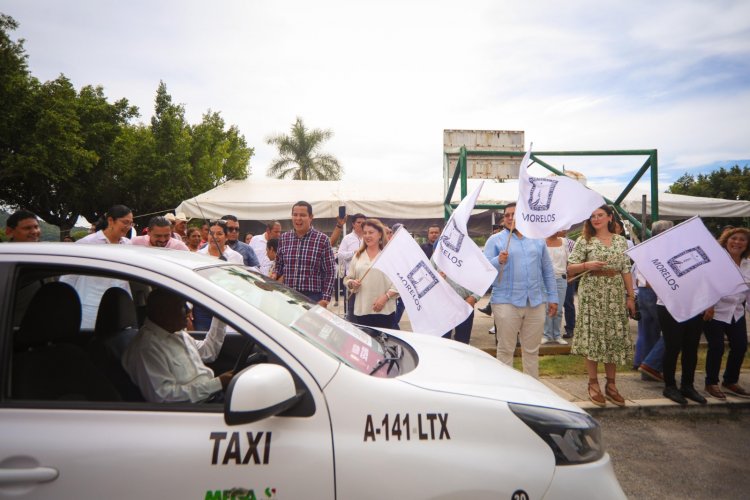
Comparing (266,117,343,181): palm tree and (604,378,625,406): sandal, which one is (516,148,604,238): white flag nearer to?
(604,378,625,406): sandal

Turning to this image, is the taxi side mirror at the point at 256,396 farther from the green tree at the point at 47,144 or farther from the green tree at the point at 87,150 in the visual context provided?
the green tree at the point at 47,144

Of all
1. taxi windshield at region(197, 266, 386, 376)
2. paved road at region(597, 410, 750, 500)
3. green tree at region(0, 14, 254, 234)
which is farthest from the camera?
green tree at region(0, 14, 254, 234)

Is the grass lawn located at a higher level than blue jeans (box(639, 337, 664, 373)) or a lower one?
lower

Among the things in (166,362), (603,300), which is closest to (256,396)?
(166,362)

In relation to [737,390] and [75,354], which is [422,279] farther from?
[737,390]

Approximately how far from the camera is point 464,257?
4.49m

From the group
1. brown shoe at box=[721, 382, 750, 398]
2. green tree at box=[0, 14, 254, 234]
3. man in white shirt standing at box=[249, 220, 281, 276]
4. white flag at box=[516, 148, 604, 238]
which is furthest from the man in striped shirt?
green tree at box=[0, 14, 254, 234]

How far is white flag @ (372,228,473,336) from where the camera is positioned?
429cm

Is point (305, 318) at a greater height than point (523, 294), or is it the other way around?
point (305, 318)

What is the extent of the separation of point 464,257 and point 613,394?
6.59 ft

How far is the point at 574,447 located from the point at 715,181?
51368mm

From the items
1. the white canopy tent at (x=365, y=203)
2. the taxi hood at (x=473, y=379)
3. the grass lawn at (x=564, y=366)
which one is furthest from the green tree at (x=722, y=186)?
the taxi hood at (x=473, y=379)

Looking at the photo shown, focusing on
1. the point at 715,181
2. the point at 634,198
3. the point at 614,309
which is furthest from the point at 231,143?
the point at 715,181

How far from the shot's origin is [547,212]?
14.4 feet
